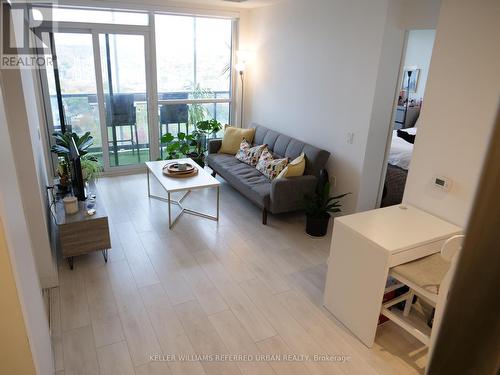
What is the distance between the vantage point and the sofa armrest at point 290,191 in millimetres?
3951

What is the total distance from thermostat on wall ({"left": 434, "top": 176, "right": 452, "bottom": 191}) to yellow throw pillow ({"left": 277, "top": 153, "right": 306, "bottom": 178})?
1.66m

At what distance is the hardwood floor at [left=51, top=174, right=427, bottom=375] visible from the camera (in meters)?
2.36

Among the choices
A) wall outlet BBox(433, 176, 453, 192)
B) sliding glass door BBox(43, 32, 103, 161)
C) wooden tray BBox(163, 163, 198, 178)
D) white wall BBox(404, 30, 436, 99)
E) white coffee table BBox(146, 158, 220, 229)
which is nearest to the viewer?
wall outlet BBox(433, 176, 453, 192)

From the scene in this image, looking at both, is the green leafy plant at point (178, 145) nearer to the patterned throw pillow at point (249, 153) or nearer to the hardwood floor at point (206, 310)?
the patterned throw pillow at point (249, 153)

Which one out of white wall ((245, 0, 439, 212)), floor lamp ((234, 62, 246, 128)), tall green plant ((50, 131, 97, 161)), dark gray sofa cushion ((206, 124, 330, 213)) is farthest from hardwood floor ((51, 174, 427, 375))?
floor lamp ((234, 62, 246, 128))

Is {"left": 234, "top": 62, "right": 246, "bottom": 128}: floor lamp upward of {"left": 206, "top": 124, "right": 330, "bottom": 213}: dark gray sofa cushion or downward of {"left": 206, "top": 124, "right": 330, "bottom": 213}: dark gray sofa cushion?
upward

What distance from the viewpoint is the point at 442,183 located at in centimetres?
267

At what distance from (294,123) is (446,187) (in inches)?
105

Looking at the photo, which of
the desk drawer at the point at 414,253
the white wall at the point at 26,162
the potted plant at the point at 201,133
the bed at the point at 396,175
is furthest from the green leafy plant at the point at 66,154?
the bed at the point at 396,175

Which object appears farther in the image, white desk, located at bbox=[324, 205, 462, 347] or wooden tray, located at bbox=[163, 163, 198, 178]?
wooden tray, located at bbox=[163, 163, 198, 178]

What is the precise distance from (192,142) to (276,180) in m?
2.17

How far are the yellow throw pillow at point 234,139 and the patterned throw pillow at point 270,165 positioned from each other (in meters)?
0.69

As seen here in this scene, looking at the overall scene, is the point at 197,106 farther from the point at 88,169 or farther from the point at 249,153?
the point at 88,169

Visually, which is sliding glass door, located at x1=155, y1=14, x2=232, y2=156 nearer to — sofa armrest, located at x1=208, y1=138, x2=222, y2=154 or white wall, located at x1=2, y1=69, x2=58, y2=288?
sofa armrest, located at x1=208, y1=138, x2=222, y2=154
